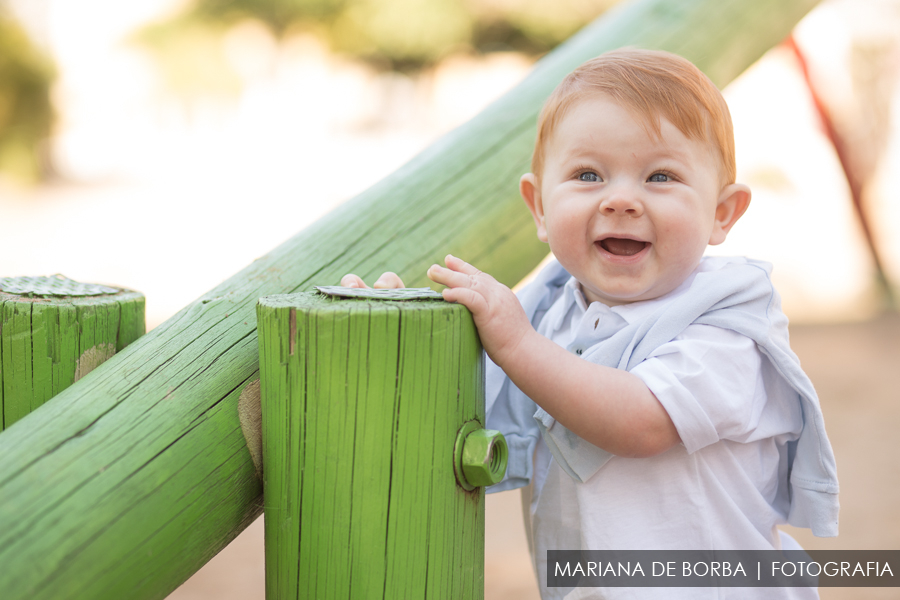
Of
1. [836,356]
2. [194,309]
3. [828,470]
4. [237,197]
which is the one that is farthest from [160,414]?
[237,197]

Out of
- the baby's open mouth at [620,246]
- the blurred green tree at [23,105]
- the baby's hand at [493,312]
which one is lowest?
the baby's hand at [493,312]

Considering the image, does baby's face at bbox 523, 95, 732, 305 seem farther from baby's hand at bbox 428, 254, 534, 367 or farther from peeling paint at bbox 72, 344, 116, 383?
peeling paint at bbox 72, 344, 116, 383

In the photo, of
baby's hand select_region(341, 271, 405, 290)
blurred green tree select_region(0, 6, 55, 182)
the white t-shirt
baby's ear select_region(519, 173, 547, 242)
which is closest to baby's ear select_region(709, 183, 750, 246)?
the white t-shirt

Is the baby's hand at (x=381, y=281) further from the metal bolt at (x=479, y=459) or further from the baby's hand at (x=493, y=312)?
the metal bolt at (x=479, y=459)

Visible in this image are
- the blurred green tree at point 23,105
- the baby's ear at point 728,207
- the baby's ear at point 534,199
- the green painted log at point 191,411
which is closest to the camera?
the green painted log at point 191,411

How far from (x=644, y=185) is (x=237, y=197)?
1244 centimetres

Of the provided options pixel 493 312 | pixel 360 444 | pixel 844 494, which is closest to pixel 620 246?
pixel 493 312

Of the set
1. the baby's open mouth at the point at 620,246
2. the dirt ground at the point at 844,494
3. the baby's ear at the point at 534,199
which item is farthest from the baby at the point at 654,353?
the dirt ground at the point at 844,494

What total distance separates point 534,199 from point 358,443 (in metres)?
0.73

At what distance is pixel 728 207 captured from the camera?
4.63 ft

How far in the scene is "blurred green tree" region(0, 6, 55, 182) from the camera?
15.5 m

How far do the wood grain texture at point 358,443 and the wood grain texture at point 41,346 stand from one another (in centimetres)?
42

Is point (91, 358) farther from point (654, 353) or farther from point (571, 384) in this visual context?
point (654, 353)

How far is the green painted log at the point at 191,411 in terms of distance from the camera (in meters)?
0.88
